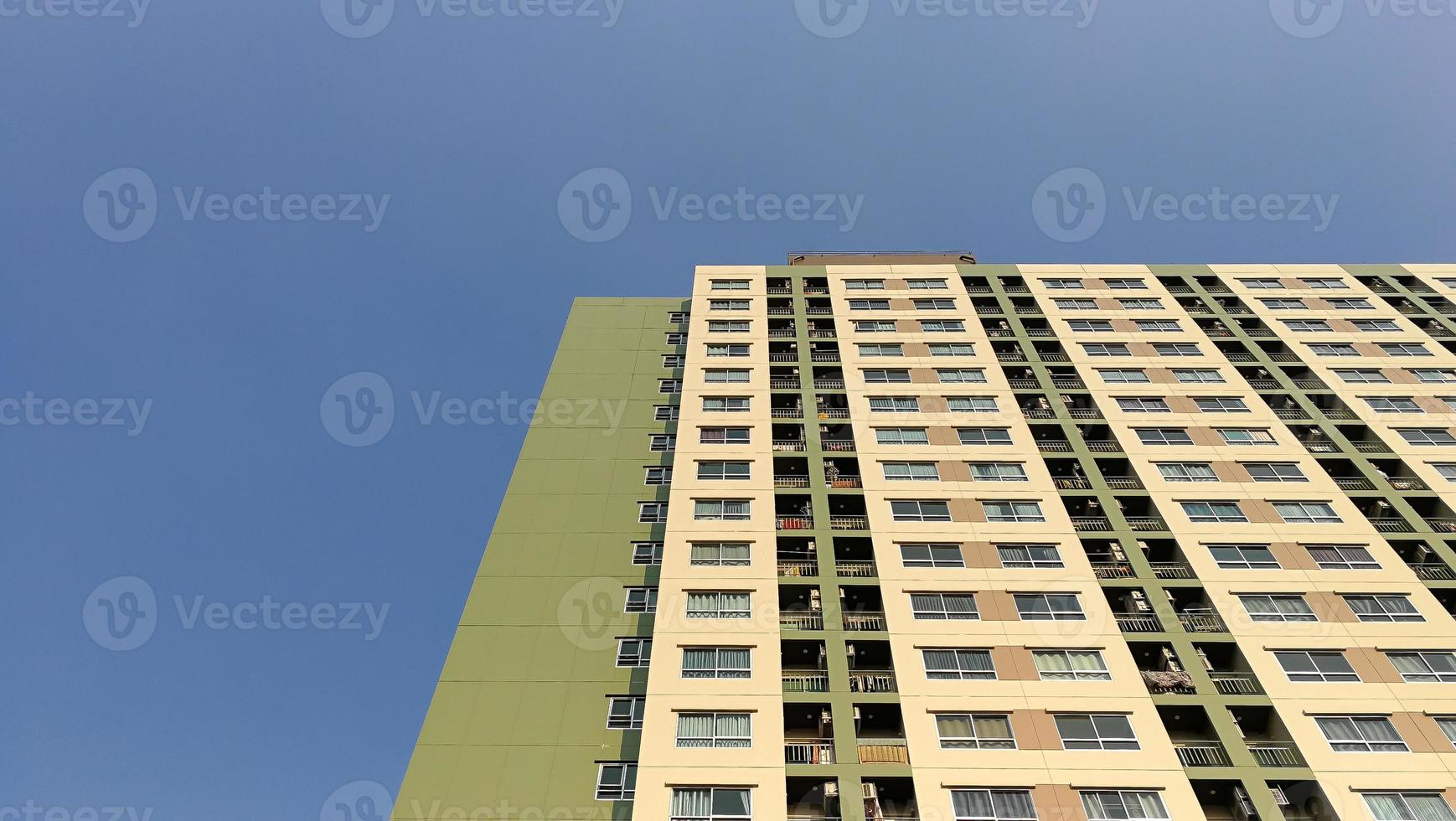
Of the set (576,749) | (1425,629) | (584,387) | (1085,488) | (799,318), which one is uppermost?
(799,318)

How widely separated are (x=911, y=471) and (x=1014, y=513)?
4.70 meters

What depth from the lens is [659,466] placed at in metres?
→ 41.0

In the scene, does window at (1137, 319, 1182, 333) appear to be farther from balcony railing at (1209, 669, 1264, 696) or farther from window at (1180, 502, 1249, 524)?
balcony railing at (1209, 669, 1264, 696)

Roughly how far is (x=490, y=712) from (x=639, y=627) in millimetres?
6193

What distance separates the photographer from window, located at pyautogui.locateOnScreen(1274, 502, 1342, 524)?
3478 cm

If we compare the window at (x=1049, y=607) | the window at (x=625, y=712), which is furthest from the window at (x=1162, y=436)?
the window at (x=625, y=712)

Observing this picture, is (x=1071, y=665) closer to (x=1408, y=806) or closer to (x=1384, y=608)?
(x=1408, y=806)

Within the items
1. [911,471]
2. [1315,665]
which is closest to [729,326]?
[911,471]

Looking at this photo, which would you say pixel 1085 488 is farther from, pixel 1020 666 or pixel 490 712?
pixel 490 712

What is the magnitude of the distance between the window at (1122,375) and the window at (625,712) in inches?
1103

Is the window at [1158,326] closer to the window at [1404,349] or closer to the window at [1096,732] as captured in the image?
the window at [1404,349]

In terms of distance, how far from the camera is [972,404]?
137 ft

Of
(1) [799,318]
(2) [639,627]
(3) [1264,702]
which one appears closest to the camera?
(3) [1264,702]

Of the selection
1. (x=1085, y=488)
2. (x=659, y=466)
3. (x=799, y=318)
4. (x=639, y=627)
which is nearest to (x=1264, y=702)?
(x=1085, y=488)
